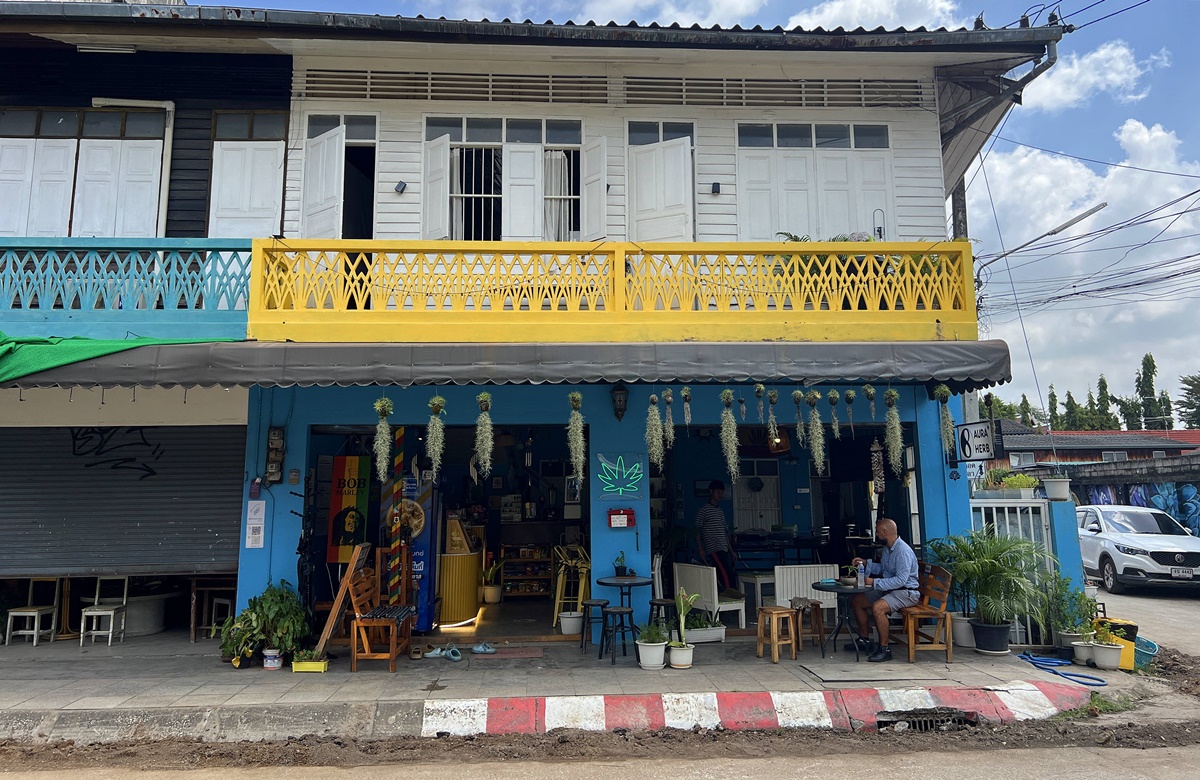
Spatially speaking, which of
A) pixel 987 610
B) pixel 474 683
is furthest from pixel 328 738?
pixel 987 610

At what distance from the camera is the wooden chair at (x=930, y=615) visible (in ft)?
26.7

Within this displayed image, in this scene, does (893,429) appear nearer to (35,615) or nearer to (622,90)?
(622,90)

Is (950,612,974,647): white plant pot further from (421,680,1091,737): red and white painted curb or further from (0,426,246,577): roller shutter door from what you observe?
(0,426,246,577): roller shutter door

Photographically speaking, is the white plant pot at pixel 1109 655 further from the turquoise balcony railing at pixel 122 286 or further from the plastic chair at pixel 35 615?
the plastic chair at pixel 35 615

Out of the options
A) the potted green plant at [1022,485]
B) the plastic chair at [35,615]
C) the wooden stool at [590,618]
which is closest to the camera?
the wooden stool at [590,618]

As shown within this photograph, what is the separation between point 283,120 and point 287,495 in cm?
573

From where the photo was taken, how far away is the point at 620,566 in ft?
30.0

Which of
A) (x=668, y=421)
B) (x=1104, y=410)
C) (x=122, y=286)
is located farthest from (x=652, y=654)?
(x=1104, y=410)

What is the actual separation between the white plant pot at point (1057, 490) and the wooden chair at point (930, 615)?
205 cm

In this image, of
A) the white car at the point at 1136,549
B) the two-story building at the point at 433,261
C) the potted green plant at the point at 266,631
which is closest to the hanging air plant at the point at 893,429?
the two-story building at the point at 433,261

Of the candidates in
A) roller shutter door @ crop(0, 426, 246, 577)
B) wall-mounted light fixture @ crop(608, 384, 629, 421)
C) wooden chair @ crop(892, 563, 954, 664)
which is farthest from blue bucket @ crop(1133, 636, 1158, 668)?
roller shutter door @ crop(0, 426, 246, 577)

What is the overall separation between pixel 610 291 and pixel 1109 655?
279 inches

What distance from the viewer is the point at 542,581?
41.6ft

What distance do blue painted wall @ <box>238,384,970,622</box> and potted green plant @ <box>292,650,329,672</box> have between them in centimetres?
126
